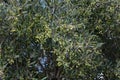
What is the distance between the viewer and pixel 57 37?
4816 mm

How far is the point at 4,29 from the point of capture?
480cm

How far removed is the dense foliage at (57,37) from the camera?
4.81 m

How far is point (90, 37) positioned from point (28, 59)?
1.10 meters

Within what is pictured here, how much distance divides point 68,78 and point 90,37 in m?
0.87

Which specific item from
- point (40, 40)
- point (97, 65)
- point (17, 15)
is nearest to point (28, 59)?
point (40, 40)

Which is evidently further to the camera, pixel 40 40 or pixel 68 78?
pixel 68 78

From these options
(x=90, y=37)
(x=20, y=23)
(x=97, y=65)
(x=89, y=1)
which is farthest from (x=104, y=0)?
(x=20, y=23)

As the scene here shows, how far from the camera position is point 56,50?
487 cm

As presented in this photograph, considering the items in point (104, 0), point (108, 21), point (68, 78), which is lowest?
point (68, 78)

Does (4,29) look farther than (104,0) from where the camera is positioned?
A: No

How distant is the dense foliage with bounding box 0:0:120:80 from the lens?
15.8 feet

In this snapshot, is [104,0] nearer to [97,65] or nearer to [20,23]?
[97,65]

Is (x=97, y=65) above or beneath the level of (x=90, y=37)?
beneath

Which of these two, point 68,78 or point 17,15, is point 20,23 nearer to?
point 17,15
